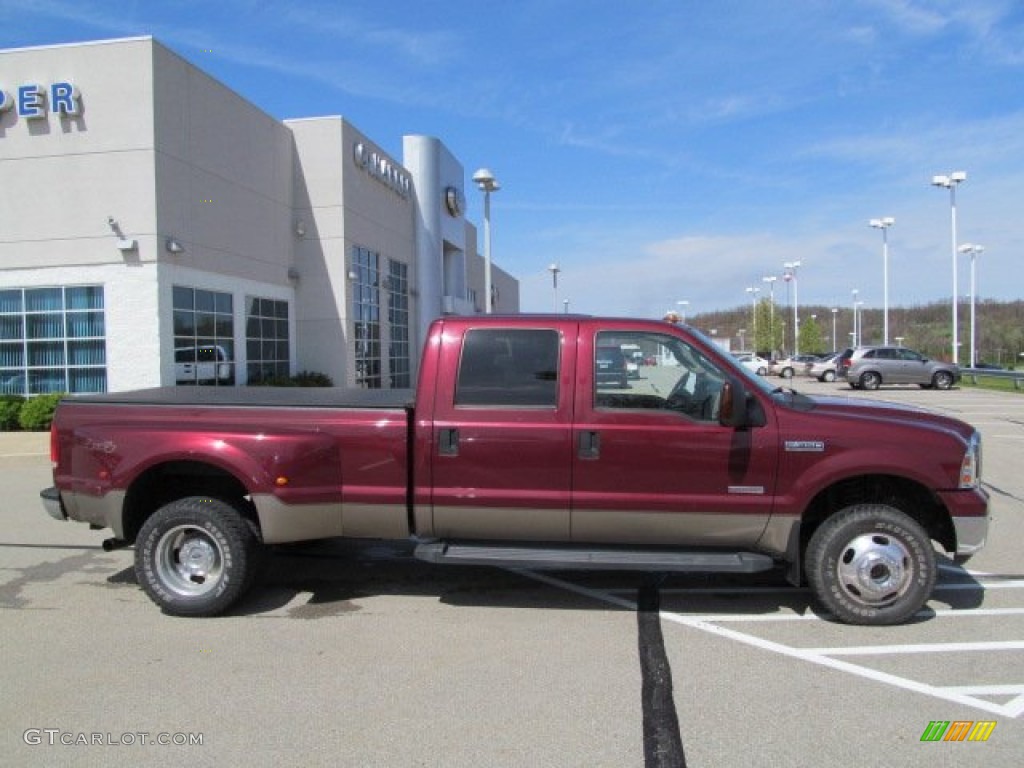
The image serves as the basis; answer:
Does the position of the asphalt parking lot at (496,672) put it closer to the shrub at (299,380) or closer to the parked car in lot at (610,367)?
the parked car in lot at (610,367)

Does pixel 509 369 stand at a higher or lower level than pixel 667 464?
higher

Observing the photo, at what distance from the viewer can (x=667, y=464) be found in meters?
5.00

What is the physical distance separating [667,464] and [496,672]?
1637 mm

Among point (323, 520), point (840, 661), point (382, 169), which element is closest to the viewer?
Result: point (840, 661)

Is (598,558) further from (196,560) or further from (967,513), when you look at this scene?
(196,560)

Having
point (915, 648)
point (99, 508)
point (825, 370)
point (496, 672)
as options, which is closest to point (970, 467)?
point (915, 648)

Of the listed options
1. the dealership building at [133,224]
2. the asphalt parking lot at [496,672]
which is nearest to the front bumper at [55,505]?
the asphalt parking lot at [496,672]

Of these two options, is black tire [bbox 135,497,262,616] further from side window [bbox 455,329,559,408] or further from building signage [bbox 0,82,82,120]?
building signage [bbox 0,82,82,120]

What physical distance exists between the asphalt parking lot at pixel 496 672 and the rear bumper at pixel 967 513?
0.60 metres

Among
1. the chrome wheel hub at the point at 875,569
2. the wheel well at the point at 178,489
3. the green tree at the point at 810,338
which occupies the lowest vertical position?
the chrome wheel hub at the point at 875,569

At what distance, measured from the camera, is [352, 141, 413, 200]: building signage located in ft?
79.2

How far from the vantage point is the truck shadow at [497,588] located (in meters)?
5.48

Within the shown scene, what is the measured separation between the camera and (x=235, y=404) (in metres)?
5.39

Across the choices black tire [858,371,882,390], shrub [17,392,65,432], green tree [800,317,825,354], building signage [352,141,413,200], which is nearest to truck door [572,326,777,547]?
shrub [17,392,65,432]
